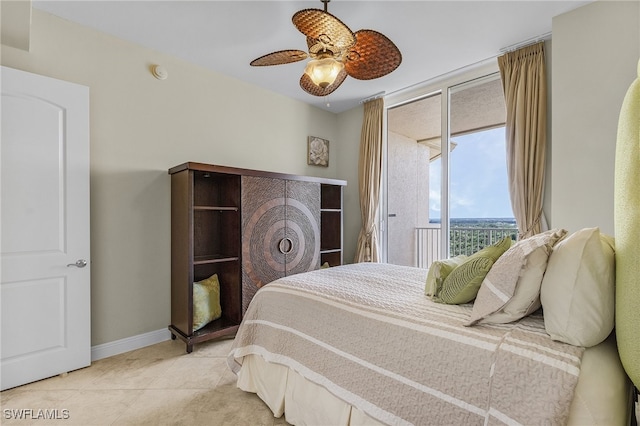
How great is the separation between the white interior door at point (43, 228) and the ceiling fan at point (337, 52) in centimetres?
157

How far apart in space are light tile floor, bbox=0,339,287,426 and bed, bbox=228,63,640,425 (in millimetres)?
357

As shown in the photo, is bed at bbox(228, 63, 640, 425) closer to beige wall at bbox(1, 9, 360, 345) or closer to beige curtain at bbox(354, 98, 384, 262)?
beige wall at bbox(1, 9, 360, 345)

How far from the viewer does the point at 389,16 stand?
2369mm

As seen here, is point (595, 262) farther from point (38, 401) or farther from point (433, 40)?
point (38, 401)

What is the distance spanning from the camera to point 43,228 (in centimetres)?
220

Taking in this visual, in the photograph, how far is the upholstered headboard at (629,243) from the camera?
89 cm

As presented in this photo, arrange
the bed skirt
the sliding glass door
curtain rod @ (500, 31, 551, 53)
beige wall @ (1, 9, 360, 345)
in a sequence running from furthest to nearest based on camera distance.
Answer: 1. the sliding glass door
2. curtain rod @ (500, 31, 551, 53)
3. beige wall @ (1, 9, 360, 345)
4. the bed skirt

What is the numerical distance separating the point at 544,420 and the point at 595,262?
556mm

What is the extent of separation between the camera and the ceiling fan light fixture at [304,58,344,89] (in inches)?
79.5

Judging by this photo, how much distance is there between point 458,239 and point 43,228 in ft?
13.4

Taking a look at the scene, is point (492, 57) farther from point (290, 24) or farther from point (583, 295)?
point (583, 295)

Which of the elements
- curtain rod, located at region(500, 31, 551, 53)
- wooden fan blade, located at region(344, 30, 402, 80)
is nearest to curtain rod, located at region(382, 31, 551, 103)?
curtain rod, located at region(500, 31, 551, 53)

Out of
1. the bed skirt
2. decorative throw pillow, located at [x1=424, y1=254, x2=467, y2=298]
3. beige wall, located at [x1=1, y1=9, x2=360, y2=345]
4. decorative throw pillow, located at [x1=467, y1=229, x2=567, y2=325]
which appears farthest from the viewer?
beige wall, located at [x1=1, y1=9, x2=360, y2=345]

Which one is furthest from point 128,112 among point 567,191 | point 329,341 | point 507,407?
point 567,191
